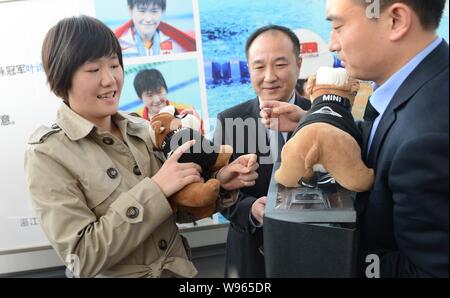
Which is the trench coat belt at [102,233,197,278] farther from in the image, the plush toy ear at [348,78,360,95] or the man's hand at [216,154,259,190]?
the plush toy ear at [348,78,360,95]

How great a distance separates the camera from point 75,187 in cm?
99

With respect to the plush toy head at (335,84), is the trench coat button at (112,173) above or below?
below

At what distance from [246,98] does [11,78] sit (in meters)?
0.95

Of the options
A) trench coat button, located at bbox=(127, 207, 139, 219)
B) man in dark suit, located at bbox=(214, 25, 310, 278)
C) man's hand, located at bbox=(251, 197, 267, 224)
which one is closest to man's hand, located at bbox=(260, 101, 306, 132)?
man in dark suit, located at bbox=(214, 25, 310, 278)

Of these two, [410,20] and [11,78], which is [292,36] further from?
[11,78]

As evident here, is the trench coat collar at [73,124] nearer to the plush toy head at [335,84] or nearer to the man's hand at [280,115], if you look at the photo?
the man's hand at [280,115]

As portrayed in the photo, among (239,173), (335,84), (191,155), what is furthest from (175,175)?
(335,84)

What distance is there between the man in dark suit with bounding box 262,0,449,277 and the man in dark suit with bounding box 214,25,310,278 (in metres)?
0.43

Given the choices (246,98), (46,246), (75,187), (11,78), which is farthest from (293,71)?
(46,246)

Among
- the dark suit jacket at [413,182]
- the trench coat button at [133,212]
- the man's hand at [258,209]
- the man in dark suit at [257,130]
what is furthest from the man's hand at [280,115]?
the trench coat button at [133,212]

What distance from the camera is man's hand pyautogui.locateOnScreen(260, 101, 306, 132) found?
1198mm

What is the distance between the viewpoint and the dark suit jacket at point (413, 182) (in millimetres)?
740

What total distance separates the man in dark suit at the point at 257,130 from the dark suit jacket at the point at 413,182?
49cm

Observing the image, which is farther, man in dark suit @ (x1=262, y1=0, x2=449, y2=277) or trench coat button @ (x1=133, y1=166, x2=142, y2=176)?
trench coat button @ (x1=133, y1=166, x2=142, y2=176)
